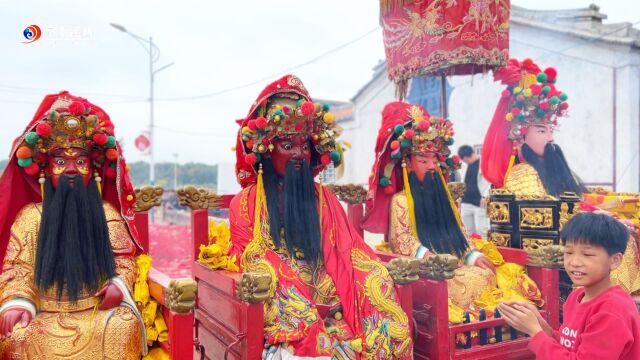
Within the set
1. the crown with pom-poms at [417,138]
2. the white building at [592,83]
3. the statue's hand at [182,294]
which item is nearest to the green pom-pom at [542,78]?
the crown with pom-poms at [417,138]

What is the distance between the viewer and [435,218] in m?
3.86

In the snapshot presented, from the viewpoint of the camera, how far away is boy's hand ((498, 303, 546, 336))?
7.07ft

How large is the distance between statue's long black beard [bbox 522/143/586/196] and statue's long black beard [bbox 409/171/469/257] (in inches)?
36.3

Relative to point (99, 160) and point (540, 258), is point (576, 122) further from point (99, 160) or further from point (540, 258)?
point (99, 160)

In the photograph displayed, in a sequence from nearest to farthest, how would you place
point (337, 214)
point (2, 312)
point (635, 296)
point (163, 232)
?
point (2, 312)
point (337, 214)
point (635, 296)
point (163, 232)

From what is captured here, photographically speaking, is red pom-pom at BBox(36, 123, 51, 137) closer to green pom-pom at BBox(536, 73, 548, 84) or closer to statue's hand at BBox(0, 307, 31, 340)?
statue's hand at BBox(0, 307, 31, 340)

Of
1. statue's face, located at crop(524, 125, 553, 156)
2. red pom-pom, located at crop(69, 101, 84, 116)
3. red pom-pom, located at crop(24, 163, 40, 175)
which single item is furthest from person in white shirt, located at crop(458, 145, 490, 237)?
red pom-pom, located at crop(24, 163, 40, 175)

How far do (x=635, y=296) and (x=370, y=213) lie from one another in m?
2.13

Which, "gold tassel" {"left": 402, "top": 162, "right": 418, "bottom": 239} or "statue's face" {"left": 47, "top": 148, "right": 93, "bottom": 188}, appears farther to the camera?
"gold tassel" {"left": 402, "top": 162, "right": 418, "bottom": 239}

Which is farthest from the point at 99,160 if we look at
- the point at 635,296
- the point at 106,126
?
the point at 635,296

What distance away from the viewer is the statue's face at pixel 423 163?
3936 millimetres

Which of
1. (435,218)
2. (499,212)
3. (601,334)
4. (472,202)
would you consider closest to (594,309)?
(601,334)

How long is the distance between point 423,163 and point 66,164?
2.37 metres

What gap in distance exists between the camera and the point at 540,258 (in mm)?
3568
